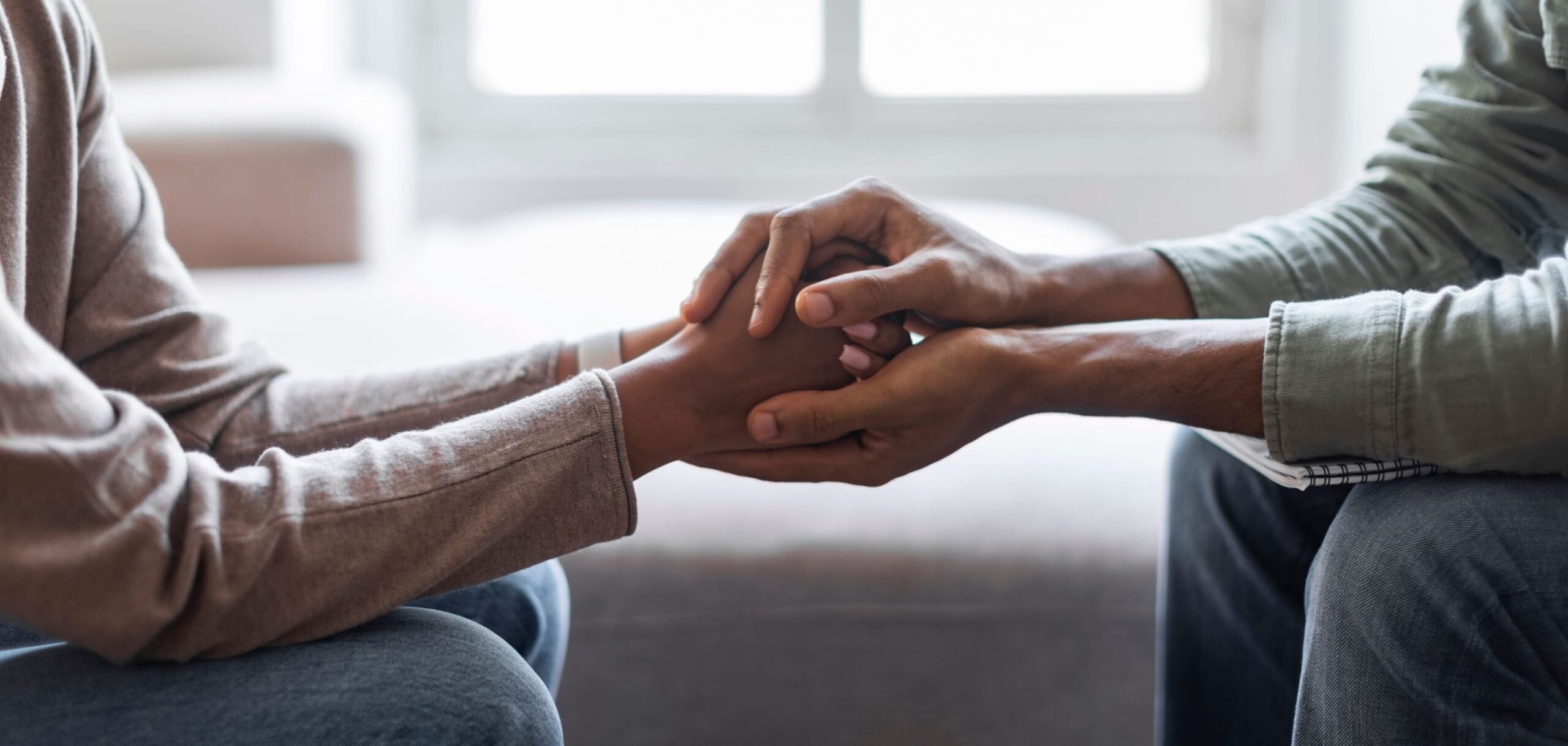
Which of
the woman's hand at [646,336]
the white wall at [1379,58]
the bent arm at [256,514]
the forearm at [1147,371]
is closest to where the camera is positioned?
the bent arm at [256,514]

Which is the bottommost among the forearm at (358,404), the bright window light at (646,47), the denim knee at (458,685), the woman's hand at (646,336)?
the denim knee at (458,685)

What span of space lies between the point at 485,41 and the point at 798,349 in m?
1.95

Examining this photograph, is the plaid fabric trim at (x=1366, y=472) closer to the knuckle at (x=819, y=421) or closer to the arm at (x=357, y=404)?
the knuckle at (x=819, y=421)

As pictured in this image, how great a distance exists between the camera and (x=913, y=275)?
0.88 meters

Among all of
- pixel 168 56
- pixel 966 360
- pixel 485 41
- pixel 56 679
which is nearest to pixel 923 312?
pixel 966 360

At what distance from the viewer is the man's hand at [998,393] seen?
0.80m

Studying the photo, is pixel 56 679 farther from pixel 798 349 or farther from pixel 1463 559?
pixel 1463 559

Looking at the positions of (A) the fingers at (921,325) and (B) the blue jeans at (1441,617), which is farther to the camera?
(A) the fingers at (921,325)

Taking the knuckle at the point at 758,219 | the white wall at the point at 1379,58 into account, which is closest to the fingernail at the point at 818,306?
the knuckle at the point at 758,219

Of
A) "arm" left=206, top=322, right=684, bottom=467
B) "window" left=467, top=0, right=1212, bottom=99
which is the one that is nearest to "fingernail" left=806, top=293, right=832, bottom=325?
"arm" left=206, top=322, right=684, bottom=467

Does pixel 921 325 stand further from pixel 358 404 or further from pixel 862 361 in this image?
pixel 358 404

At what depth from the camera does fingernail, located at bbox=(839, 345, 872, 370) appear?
35.5 inches

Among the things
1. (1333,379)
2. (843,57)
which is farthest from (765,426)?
(843,57)

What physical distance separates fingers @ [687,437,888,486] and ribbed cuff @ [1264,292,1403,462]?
256mm
